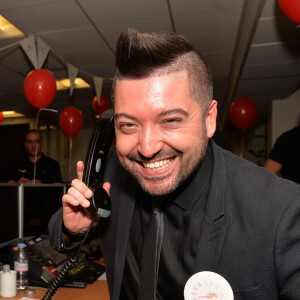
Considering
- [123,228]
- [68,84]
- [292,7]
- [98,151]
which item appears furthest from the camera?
[68,84]

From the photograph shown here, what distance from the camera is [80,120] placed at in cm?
464

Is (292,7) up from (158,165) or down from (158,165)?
up

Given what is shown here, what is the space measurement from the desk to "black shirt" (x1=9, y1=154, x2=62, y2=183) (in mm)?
2183

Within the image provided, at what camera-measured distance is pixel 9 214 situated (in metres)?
1.73

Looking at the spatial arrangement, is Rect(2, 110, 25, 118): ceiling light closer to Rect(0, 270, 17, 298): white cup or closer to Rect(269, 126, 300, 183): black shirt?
Rect(269, 126, 300, 183): black shirt

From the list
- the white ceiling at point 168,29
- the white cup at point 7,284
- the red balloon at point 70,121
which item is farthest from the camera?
the red balloon at point 70,121

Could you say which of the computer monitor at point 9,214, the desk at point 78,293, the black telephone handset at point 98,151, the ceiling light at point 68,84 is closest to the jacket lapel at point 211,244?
the black telephone handset at point 98,151

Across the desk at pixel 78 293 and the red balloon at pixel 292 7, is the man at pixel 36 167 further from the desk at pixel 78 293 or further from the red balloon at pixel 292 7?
the red balloon at pixel 292 7

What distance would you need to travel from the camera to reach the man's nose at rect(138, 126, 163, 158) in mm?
780

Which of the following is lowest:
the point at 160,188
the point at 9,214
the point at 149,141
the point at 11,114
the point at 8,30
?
the point at 11,114

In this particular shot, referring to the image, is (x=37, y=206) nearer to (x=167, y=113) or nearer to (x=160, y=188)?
(x=160, y=188)

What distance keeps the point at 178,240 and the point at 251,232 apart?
22cm

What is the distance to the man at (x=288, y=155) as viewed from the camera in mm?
2289

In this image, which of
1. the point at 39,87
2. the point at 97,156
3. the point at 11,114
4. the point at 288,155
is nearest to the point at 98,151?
the point at 97,156
